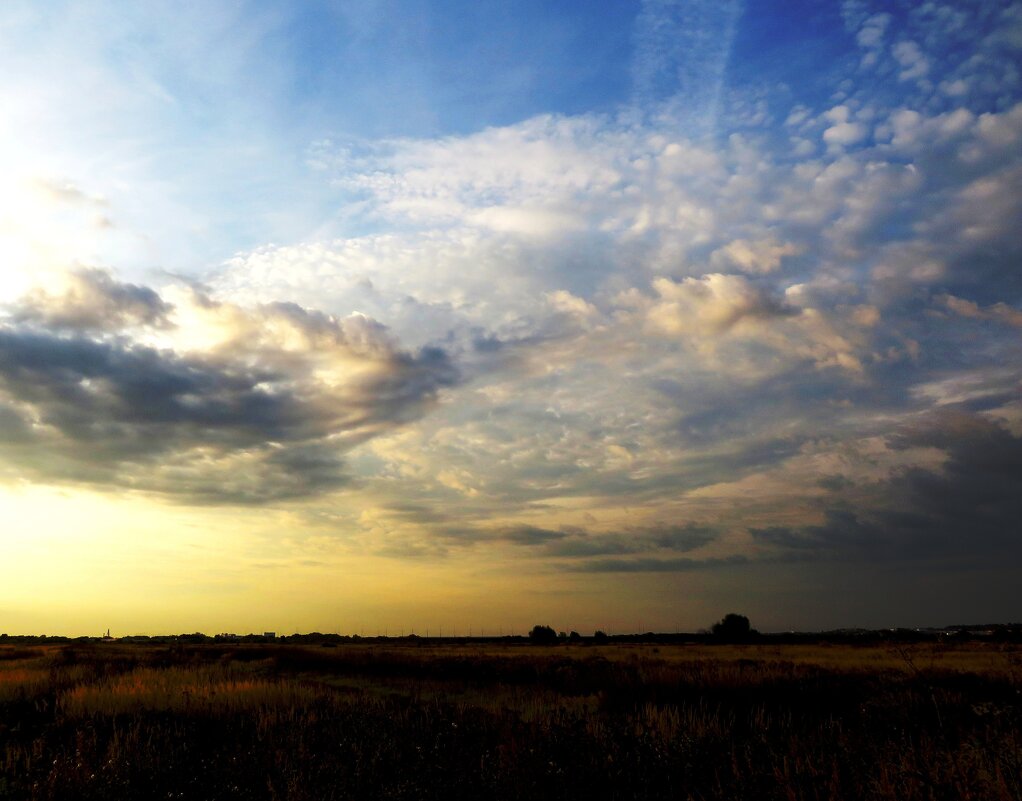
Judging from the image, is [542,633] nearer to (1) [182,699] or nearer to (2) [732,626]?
(2) [732,626]

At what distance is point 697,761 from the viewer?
26.4ft

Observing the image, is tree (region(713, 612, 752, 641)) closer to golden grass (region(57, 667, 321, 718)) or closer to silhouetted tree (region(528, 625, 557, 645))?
silhouetted tree (region(528, 625, 557, 645))

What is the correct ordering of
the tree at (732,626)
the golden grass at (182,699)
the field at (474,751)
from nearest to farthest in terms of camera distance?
the field at (474,751) → the golden grass at (182,699) → the tree at (732,626)

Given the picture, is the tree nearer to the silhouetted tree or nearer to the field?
the silhouetted tree

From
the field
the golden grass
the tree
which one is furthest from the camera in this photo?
the tree

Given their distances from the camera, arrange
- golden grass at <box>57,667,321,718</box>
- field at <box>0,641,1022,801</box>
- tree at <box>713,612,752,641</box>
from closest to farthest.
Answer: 1. field at <box>0,641,1022,801</box>
2. golden grass at <box>57,667,321,718</box>
3. tree at <box>713,612,752,641</box>

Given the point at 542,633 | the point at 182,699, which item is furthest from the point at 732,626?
the point at 182,699

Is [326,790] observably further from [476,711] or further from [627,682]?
[627,682]

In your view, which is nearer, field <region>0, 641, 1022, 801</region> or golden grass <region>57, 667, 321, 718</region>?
field <region>0, 641, 1022, 801</region>

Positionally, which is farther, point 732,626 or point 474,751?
point 732,626

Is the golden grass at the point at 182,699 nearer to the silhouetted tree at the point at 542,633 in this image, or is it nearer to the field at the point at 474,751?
the field at the point at 474,751

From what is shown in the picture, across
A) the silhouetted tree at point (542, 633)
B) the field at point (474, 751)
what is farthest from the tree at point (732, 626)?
the field at point (474, 751)

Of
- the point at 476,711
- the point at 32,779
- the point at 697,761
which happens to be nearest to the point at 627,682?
the point at 476,711

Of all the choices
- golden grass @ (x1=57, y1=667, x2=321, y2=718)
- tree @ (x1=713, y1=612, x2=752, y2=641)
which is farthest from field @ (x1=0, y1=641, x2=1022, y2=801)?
tree @ (x1=713, y1=612, x2=752, y2=641)
